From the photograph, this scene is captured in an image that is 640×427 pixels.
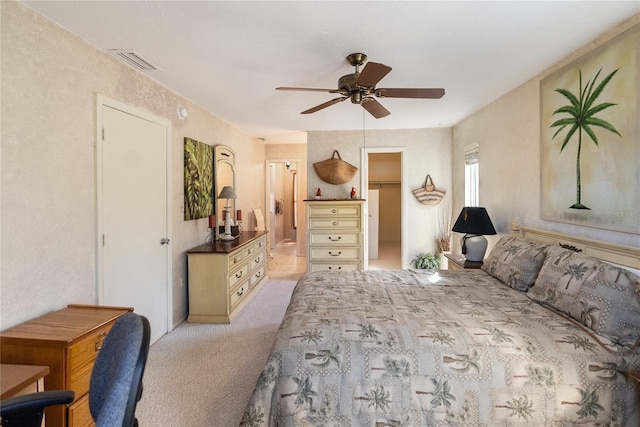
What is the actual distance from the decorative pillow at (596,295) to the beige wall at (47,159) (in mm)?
3151

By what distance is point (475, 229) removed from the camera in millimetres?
3098

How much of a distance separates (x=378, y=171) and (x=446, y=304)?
266 inches

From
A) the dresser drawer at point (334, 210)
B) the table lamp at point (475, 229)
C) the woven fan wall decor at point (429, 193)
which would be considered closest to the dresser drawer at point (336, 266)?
the dresser drawer at point (334, 210)

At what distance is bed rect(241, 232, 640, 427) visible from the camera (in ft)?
4.54

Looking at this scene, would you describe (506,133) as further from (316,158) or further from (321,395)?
(321,395)

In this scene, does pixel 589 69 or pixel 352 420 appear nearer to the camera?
pixel 352 420

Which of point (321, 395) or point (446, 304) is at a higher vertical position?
point (446, 304)

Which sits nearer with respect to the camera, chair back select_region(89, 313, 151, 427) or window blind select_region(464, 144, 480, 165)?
chair back select_region(89, 313, 151, 427)

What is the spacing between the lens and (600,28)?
77.3 inches

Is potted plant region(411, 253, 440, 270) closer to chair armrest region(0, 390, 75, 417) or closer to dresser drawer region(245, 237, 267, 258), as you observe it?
dresser drawer region(245, 237, 267, 258)

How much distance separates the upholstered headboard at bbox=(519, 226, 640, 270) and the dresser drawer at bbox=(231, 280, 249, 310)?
125 inches

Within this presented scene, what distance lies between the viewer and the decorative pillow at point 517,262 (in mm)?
2186

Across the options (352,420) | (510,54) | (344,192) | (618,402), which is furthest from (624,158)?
(344,192)

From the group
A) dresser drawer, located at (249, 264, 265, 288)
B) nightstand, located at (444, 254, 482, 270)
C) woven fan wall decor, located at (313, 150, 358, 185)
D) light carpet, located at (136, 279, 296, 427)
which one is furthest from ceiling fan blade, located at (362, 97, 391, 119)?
dresser drawer, located at (249, 264, 265, 288)
